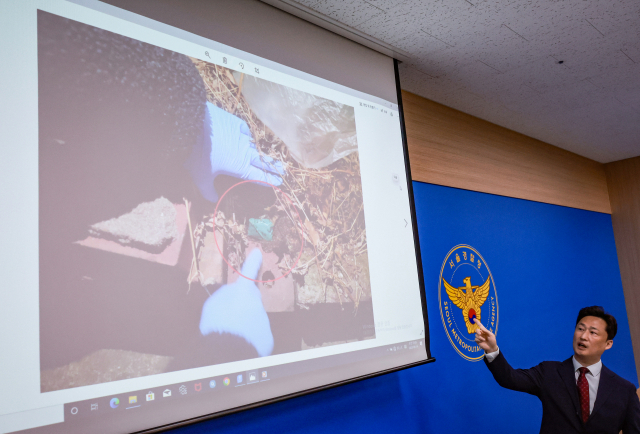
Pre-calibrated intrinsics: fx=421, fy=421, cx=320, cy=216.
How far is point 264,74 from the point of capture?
1.61m

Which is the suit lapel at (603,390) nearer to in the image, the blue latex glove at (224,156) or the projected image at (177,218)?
the projected image at (177,218)

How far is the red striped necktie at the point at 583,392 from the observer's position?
1889 mm

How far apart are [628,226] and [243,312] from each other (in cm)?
444

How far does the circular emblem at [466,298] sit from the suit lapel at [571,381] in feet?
1.72

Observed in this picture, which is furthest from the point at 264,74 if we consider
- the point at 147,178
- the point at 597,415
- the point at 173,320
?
the point at 597,415

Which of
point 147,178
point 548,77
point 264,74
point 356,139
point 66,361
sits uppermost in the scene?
point 548,77

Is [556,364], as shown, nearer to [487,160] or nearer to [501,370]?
[501,370]

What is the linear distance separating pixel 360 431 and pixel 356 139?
49.5 inches

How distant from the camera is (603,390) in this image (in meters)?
1.90

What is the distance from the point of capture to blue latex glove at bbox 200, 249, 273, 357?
131 cm

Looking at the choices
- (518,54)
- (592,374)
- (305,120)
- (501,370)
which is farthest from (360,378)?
(518,54)

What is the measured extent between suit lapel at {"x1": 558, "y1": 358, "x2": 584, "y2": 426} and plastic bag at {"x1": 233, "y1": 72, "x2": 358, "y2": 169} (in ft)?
4.76

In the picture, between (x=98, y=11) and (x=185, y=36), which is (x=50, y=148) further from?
(x=185, y=36)

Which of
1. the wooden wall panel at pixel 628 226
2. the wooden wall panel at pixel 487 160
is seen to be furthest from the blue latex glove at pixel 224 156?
the wooden wall panel at pixel 628 226
